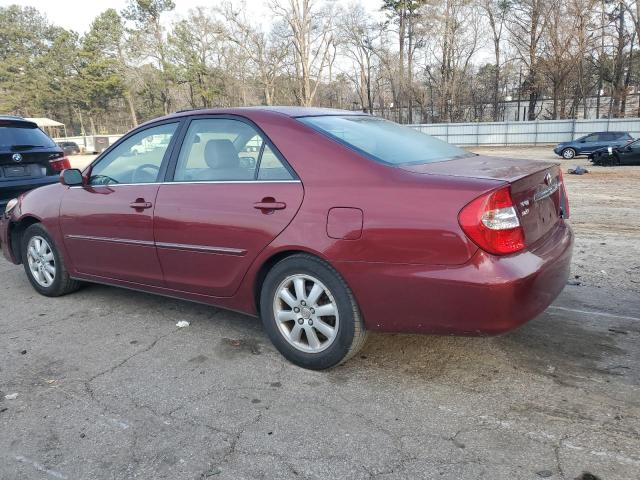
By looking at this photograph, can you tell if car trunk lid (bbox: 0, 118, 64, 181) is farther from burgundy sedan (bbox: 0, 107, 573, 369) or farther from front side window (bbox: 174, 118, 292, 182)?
front side window (bbox: 174, 118, 292, 182)

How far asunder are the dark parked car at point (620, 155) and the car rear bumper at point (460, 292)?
17917 mm

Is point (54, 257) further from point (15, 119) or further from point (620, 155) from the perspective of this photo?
point (620, 155)

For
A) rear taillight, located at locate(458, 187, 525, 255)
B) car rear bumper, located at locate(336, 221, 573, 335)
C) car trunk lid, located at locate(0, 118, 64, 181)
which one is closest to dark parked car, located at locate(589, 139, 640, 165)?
car rear bumper, located at locate(336, 221, 573, 335)

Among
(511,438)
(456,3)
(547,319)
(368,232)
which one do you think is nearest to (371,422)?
(511,438)

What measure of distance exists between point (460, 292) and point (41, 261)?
3.99 m

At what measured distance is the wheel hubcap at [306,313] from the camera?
10.0 ft

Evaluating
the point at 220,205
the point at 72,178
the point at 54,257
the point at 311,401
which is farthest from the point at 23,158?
the point at 311,401

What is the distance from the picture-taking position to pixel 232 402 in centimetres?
290

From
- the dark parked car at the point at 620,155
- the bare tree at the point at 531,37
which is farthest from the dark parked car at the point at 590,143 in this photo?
the bare tree at the point at 531,37

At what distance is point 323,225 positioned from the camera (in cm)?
293

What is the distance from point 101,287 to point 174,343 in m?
1.85

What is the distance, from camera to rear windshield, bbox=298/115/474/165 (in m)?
3.13

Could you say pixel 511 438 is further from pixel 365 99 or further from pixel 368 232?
pixel 365 99

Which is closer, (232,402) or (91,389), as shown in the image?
(232,402)
